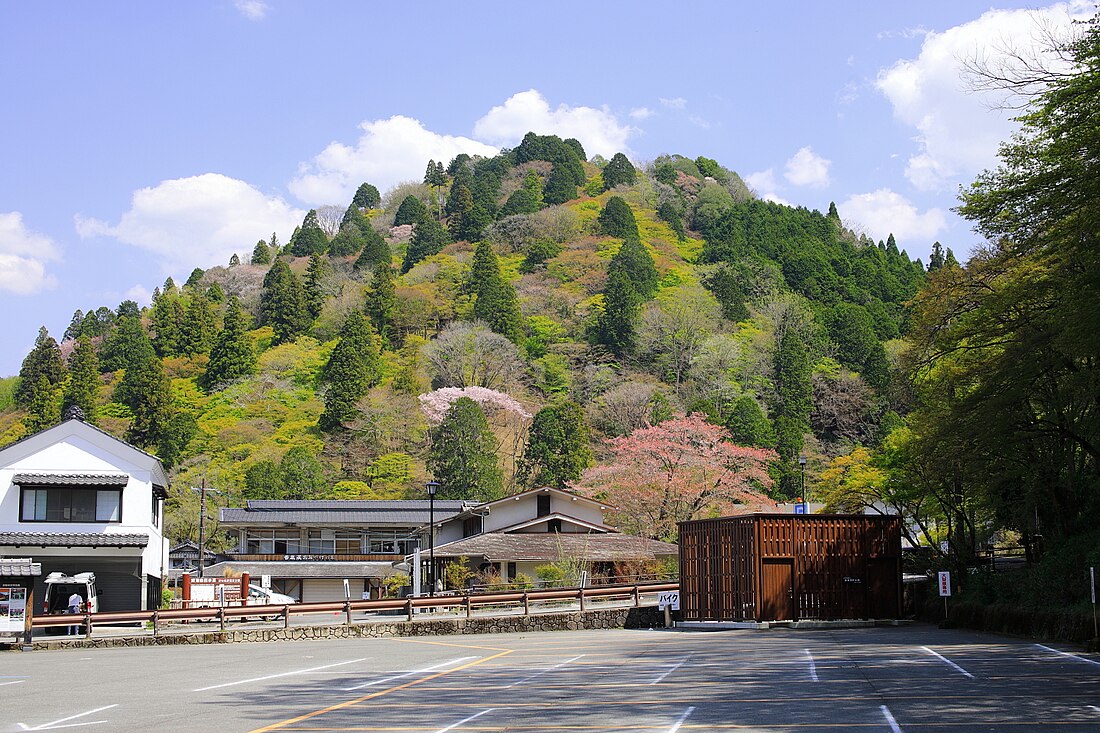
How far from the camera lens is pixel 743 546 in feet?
98.7

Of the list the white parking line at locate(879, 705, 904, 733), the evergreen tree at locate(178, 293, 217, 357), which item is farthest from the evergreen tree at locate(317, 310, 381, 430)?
the white parking line at locate(879, 705, 904, 733)

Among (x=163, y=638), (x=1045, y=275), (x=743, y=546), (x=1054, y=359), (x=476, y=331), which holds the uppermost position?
(x=476, y=331)

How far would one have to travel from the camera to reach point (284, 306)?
9325cm

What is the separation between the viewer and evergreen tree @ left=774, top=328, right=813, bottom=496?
66500 mm

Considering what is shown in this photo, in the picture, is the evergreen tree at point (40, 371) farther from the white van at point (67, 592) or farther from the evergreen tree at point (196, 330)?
the white van at point (67, 592)

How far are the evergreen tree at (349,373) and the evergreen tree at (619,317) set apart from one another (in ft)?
60.5

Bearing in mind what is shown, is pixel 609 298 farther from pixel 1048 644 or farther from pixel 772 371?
pixel 1048 644

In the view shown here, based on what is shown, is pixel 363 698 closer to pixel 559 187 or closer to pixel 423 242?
pixel 423 242

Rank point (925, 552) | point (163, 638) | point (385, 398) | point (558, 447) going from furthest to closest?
point (385, 398)
point (558, 447)
point (925, 552)
point (163, 638)

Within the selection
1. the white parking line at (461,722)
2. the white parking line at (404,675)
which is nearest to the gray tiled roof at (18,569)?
the white parking line at (404,675)

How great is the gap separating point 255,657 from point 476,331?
59666mm

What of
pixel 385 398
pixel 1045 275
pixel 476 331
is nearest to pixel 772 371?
pixel 476 331

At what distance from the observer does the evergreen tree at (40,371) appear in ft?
263

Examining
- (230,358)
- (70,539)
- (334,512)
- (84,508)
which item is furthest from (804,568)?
(230,358)
